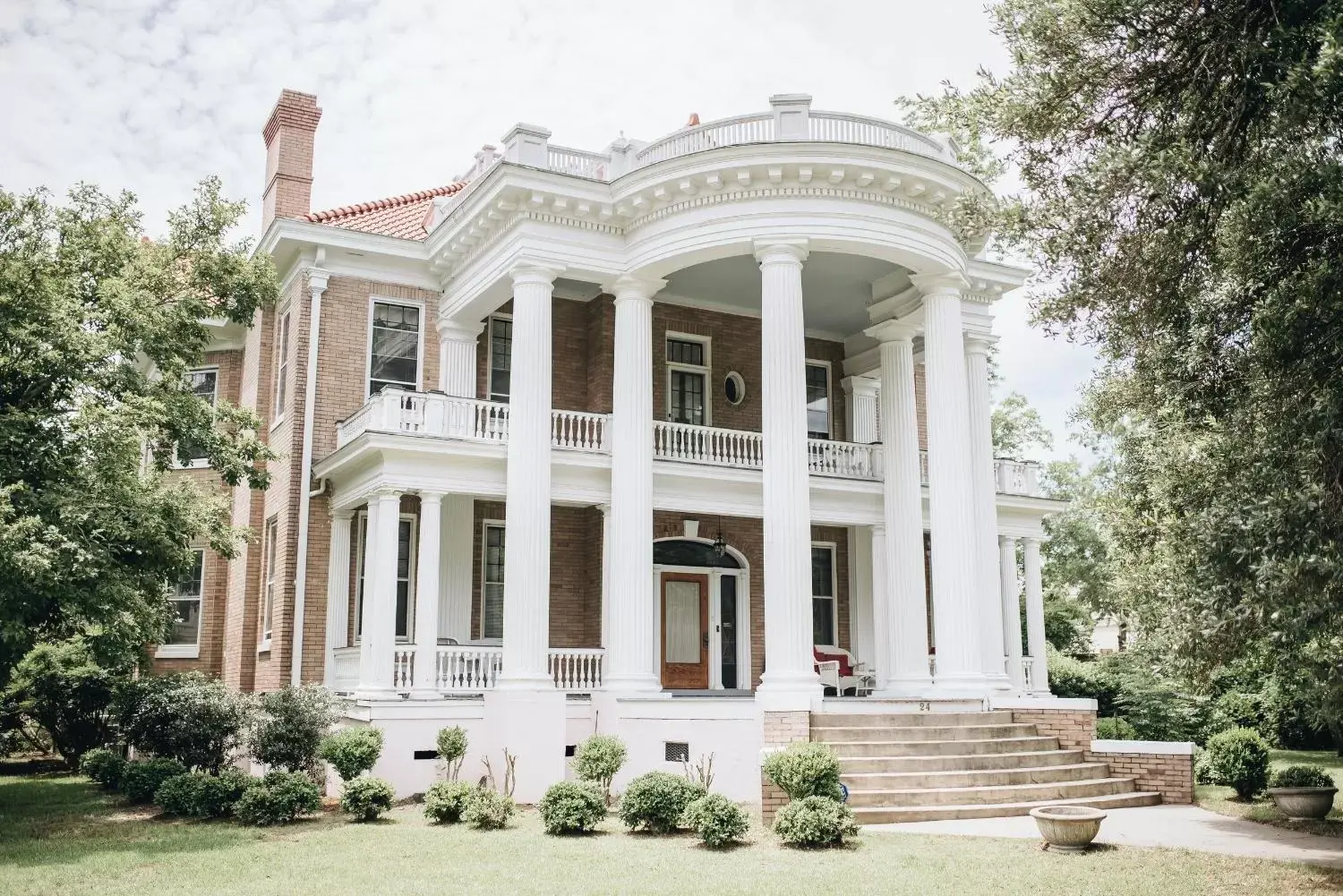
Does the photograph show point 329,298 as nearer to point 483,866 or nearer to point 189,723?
point 189,723

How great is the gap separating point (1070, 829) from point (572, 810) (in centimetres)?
529

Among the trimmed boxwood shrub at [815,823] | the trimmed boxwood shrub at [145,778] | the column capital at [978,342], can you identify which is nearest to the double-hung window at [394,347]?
the trimmed boxwood shrub at [145,778]

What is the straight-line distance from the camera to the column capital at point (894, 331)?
20.9m

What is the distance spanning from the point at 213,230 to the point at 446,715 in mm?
7879

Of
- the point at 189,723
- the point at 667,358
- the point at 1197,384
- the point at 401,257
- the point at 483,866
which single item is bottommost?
the point at 483,866

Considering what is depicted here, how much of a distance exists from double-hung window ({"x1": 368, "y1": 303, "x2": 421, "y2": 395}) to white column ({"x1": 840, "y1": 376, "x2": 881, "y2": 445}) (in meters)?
8.95

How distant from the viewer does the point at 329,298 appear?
2091 centimetres

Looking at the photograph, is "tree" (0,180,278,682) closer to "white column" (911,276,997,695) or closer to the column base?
the column base

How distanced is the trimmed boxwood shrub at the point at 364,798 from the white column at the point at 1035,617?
14016 mm

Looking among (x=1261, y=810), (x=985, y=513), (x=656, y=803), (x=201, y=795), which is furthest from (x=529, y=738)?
(x=1261, y=810)

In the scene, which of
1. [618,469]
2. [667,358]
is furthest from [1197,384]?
[667,358]

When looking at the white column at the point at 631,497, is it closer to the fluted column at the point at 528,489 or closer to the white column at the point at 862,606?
the fluted column at the point at 528,489

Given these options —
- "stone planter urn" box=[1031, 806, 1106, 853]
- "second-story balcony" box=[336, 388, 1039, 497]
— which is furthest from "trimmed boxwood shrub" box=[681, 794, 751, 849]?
"second-story balcony" box=[336, 388, 1039, 497]

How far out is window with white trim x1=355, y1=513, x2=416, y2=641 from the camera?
20.3m
